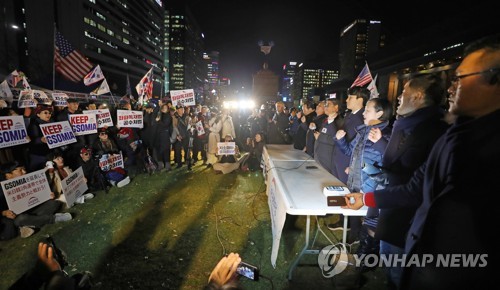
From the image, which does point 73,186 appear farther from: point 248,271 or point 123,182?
point 248,271

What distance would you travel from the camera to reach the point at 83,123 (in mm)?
7441

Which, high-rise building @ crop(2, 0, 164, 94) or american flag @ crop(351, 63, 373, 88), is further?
high-rise building @ crop(2, 0, 164, 94)

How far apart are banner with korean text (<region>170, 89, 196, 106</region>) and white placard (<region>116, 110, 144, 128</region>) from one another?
55.3 inches

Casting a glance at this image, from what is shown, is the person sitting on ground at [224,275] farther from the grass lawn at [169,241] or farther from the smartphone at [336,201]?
the grass lawn at [169,241]

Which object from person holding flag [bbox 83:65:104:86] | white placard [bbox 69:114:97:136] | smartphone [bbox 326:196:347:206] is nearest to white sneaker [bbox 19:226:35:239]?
white placard [bbox 69:114:97:136]

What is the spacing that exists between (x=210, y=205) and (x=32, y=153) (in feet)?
14.6

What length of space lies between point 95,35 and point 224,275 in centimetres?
8306

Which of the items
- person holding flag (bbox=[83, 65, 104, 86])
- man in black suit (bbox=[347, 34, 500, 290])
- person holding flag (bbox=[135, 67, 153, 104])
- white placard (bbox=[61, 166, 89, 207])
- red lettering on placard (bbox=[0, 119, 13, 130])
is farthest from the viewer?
person holding flag (bbox=[135, 67, 153, 104])

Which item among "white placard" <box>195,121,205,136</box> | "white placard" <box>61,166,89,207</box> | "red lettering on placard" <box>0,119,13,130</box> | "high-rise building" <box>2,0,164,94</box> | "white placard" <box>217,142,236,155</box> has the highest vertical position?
"high-rise building" <box>2,0,164,94</box>

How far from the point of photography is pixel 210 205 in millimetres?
6402

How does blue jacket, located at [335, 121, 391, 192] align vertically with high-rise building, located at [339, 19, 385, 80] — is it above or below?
below

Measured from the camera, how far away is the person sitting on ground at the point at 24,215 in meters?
4.68

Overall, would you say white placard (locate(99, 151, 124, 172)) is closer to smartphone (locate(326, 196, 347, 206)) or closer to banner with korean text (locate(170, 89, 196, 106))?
banner with korean text (locate(170, 89, 196, 106))

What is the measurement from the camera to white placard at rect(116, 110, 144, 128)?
8.38m
